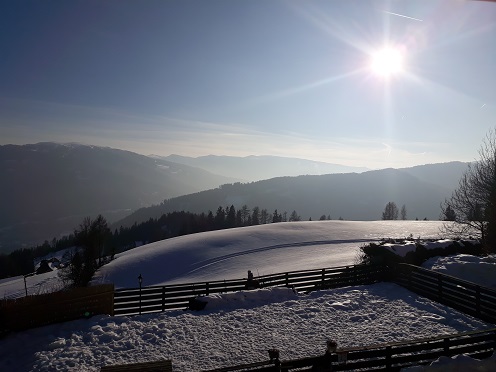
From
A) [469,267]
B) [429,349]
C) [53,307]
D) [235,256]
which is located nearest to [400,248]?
[469,267]

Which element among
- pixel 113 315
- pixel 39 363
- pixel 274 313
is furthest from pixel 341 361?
pixel 113 315

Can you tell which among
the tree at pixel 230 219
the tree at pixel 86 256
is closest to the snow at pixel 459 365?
the tree at pixel 86 256

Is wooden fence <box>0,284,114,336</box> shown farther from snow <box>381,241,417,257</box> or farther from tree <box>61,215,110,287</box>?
tree <box>61,215,110,287</box>

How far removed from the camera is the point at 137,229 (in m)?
146

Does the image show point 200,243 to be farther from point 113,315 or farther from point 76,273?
point 113,315

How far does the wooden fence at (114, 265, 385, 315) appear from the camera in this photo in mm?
16984

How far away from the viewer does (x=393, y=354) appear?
34.7 ft

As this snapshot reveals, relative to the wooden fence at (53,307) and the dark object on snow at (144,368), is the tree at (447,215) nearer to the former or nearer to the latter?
the wooden fence at (53,307)

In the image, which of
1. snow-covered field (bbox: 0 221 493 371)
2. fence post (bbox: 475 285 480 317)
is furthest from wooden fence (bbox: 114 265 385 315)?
fence post (bbox: 475 285 480 317)

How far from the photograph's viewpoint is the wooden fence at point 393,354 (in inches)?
367

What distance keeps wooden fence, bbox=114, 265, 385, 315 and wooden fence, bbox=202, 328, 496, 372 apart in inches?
352

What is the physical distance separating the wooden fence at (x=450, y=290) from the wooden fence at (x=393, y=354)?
12.3ft

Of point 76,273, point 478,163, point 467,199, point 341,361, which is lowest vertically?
point 76,273

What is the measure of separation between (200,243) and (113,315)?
148ft
